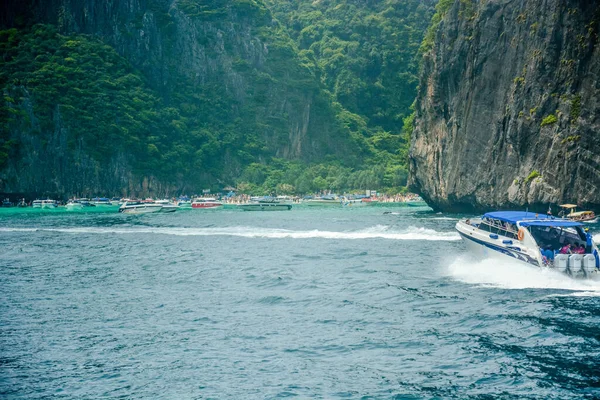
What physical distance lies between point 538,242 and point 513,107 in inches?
1744

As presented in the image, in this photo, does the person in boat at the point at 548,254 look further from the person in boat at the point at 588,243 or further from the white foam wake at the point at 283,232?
the white foam wake at the point at 283,232

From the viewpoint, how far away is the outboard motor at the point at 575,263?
3058cm

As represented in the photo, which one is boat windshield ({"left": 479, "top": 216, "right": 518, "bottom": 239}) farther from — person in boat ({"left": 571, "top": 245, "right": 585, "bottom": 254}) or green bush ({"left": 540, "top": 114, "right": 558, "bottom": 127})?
green bush ({"left": 540, "top": 114, "right": 558, "bottom": 127})

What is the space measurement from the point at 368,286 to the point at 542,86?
155 ft

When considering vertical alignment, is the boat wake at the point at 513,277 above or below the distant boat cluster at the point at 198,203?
below

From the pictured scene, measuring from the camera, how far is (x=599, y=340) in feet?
70.7

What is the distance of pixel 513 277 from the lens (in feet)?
109

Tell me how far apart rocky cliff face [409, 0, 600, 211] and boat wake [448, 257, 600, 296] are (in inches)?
1243

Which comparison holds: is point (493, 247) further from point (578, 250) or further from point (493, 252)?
point (578, 250)

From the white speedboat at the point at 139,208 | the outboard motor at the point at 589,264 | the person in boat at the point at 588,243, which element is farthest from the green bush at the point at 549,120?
the white speedboat at the point at 139,208

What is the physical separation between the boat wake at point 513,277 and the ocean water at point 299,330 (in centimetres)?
10

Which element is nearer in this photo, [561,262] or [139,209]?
[561,262]

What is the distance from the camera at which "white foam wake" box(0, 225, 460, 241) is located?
58072 millimetres

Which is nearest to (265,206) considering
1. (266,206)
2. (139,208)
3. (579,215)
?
(266,206)
